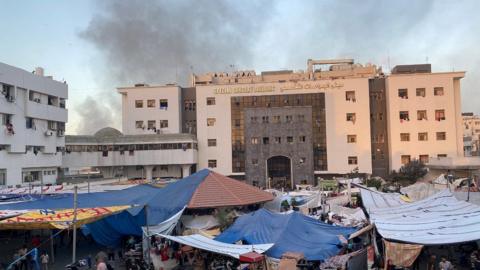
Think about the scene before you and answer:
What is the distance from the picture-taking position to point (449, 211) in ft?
66.4

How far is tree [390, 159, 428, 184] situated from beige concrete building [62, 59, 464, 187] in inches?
239

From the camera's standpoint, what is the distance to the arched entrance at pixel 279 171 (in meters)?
58.2

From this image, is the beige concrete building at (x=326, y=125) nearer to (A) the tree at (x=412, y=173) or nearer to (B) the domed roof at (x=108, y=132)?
(A) the tree at (x=412, y=173)

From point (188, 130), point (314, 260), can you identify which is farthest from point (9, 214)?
point (188, 130)

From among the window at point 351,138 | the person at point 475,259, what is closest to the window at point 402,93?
the window at point 351,138

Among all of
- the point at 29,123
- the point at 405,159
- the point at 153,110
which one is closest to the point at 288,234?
the point at 29,123

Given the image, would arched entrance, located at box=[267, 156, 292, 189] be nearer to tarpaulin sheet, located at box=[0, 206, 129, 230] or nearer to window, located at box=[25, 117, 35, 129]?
window, located at box=[25, 117, 35, 129]

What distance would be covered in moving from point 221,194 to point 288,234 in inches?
337

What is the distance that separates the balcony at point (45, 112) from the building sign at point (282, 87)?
20192 millimetres

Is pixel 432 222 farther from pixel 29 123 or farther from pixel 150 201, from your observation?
pixel 29 123

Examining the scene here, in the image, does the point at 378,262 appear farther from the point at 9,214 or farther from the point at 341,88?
the point at 341,88

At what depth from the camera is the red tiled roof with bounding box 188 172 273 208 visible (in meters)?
→ 25.6

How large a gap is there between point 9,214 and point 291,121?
42.1 metres

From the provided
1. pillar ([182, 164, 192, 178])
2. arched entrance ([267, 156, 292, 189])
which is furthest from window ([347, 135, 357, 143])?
pillar ([182, 164, 192, 178])
